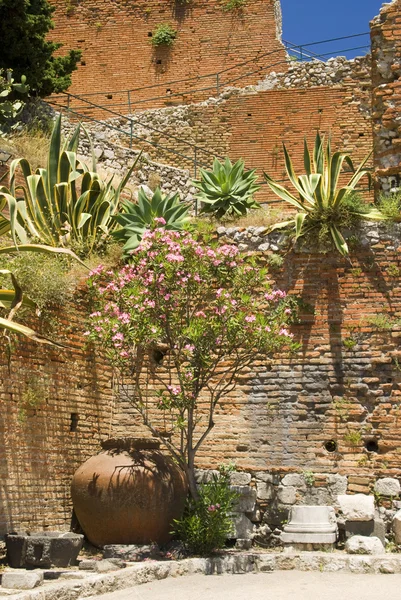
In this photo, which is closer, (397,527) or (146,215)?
(397,527)

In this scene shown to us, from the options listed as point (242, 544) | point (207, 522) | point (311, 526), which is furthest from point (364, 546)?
point (207, 522)

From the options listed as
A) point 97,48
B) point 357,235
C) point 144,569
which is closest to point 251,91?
point 97,48

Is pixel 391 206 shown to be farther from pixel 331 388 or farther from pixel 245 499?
pixel 245 499

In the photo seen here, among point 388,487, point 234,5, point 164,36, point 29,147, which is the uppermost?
point 234,5

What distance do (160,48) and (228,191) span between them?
14.2m

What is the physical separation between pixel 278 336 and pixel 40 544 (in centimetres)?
368

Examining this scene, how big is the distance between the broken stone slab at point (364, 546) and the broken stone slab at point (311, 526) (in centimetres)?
28

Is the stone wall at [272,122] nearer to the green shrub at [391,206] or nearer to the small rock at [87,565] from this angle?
the green shrub at [391,206]

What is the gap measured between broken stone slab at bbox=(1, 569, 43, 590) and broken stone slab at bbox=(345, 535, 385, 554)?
148 inches

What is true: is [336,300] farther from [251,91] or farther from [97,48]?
[97,48]

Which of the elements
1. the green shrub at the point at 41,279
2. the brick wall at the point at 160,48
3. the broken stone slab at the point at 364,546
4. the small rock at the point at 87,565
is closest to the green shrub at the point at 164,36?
the brick wall at the point at 160,48

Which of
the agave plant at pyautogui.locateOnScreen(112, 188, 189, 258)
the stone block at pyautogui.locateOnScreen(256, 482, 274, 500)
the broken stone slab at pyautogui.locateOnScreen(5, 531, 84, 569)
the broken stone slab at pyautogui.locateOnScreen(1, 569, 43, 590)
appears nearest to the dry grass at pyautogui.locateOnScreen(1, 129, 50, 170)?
the agave plant at pyautogui.locateOnScreen(112, 188, 189, 258)

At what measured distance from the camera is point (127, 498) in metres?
9.99

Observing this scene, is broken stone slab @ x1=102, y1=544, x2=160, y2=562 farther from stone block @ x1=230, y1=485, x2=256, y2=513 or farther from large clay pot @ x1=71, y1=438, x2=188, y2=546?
stone block @ x1=230, y1=485, x2=256, y2=513
